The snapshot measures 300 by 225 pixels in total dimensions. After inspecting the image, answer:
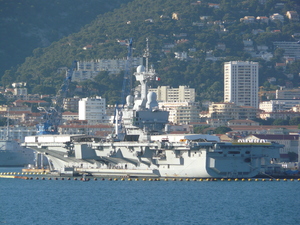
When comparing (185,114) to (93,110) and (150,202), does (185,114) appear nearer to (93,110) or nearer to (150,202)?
(93,110)

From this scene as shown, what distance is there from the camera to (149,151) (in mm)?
65562

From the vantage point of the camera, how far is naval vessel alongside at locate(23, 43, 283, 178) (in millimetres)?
63875

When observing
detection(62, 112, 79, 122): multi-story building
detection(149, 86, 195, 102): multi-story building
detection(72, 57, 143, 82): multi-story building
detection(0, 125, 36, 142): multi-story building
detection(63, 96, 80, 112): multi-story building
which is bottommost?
detection(0, 125, 36, 142): multi-story building

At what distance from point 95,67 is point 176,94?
23.8m

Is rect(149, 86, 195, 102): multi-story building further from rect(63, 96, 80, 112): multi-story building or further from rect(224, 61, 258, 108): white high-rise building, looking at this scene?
rect(63, 96, 80, 112): multi-story building

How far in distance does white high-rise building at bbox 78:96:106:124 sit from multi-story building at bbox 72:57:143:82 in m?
30.2

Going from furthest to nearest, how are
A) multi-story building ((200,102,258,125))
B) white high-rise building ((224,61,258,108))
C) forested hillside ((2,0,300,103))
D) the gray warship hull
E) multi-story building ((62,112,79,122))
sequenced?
forested hillside ((2,0,300,103)) → white high-rise building ((224,61,258,108)) → multi-story building ((62,112,79,122)) → multi-story building ((200,102,258,125)) → the gray warship hull

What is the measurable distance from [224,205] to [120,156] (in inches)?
695

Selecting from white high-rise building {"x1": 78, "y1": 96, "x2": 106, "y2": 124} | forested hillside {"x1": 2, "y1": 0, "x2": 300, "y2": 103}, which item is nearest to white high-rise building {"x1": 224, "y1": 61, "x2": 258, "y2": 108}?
forested hillside {"x1": 2, "y1": 0, "x2": 300, "y2": 103}

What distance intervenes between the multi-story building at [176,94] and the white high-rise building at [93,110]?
18.9 m

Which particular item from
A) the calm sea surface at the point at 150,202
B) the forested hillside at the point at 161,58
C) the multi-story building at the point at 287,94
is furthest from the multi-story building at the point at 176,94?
the calm sea surface at the point at 150,202

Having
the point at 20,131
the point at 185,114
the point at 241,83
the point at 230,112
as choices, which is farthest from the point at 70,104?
the point at 20,131

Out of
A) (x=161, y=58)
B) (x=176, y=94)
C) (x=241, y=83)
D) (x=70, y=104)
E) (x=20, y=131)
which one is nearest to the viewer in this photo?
(x=20, y=131)

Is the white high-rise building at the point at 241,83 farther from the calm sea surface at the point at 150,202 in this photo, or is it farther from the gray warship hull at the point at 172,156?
the calm sea surface at the point at 150,202
